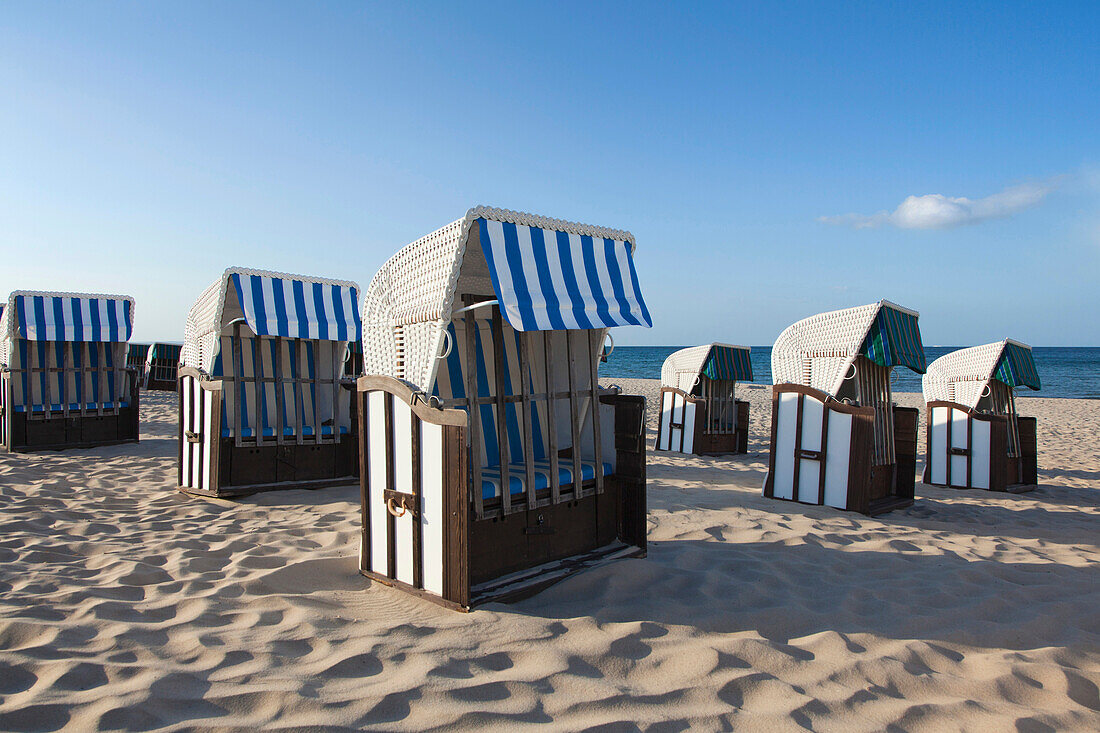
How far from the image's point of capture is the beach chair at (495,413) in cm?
346

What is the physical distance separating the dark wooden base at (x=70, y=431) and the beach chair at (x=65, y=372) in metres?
0.01

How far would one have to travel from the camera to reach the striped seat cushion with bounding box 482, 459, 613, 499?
149 inches

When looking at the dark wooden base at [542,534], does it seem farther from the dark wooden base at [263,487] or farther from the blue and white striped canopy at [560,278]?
the dark wooden base at [263,487]

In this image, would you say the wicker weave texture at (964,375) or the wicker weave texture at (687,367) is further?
the wicker weave texture at (687,367)

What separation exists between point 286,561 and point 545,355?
2243 millimetres

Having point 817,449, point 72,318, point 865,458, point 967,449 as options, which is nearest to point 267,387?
point 72,318

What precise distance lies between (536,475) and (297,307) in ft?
13.6

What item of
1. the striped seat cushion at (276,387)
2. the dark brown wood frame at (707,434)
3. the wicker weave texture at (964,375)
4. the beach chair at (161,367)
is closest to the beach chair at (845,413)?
the wicker weave texture at (964,375)

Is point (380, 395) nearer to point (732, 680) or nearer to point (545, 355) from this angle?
point (545, 355)

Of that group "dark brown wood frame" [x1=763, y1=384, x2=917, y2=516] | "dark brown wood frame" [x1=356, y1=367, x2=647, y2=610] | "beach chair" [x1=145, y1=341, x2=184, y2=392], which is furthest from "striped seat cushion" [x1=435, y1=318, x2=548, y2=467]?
"beach chair" [x1=145, y1=341, x2=184, y2=392]

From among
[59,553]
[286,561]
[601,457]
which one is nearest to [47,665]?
[286,561]

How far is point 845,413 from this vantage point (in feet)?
21.4

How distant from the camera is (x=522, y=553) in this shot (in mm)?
3959

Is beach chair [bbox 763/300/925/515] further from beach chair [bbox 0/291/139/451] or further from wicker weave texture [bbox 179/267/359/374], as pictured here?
beach chair [bbox 0/291/139/451]
